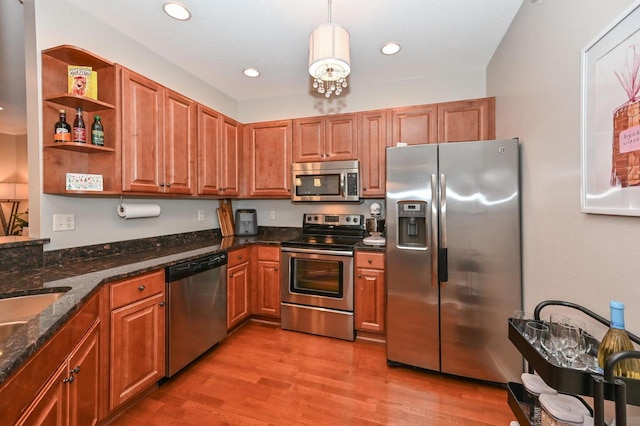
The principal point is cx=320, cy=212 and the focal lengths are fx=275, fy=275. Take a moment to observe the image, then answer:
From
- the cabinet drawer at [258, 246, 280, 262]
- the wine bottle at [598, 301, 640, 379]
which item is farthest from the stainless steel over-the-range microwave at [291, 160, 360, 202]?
the wine bottle at [598, 301, 640, 379]

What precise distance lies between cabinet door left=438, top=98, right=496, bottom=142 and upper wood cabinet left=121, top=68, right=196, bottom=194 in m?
2.43

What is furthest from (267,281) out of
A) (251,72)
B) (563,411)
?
(563,411)

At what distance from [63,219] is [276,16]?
2031mm

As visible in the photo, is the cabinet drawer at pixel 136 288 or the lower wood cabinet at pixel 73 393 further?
the cabinet drawer at pixel 136 288

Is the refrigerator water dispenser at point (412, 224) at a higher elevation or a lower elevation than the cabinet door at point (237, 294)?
higher

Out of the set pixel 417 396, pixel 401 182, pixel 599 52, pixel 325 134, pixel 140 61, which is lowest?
pixel 417 396

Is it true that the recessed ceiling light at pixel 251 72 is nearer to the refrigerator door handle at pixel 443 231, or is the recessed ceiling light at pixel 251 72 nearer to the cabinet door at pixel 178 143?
the cabinet door at pixel 178 143

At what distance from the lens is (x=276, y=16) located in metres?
1.94

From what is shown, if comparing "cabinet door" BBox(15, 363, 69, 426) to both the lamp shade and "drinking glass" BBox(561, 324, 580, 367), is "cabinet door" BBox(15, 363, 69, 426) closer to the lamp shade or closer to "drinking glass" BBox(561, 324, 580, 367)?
"drinking glass" BBox(561, 324, 580, 367)

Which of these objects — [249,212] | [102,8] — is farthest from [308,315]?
[102,8]

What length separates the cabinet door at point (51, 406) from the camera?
85cm

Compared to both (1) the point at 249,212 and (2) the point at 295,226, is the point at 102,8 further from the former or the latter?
(2) the point at 295,226

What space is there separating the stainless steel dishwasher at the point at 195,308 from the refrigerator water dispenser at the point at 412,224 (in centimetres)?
160

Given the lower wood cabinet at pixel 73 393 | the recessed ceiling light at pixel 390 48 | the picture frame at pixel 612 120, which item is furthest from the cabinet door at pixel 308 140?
the lower wood cabinet at pixel 73 393
